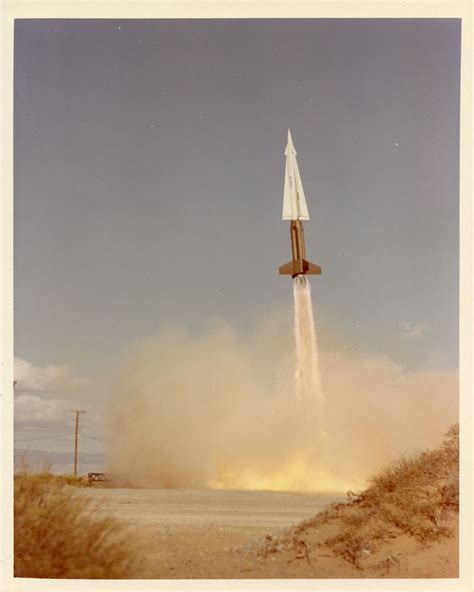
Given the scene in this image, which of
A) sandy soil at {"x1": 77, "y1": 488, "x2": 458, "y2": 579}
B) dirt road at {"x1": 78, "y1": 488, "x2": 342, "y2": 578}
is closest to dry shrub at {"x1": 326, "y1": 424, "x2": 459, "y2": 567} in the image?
sandy soil at {"x1": 77, "y1": 488, "x2": 458, "y2": 579}

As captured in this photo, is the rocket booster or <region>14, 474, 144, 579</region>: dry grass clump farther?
the rocket booster

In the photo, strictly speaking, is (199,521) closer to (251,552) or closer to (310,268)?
(251,552)

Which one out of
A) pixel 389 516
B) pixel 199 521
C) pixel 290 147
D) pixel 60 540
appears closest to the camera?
pixel 60 540

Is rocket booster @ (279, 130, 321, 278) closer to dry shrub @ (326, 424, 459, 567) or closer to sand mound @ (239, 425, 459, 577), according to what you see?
dry shrub @ (326, 424, 459, 567)

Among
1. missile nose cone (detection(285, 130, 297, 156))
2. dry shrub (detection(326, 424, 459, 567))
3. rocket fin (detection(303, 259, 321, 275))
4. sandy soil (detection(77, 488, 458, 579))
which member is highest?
missile nose cone (detection(285, 130, 297, 156))

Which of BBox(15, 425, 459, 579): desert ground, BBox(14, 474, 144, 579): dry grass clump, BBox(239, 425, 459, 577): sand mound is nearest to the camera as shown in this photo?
BBox(14, 474, 144, 579): dry grass clump

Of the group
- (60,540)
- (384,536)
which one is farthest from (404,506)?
→ (60,540)
